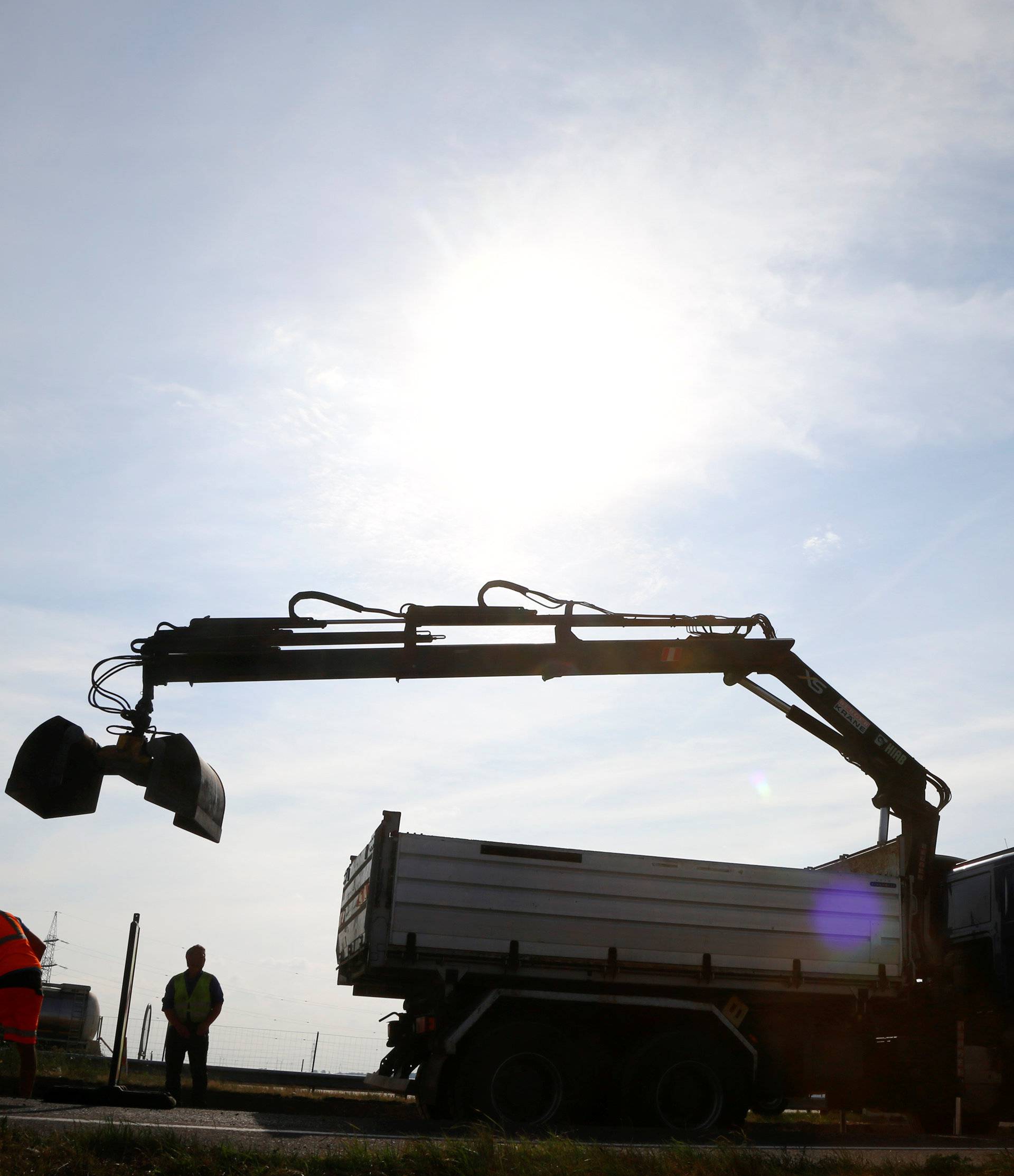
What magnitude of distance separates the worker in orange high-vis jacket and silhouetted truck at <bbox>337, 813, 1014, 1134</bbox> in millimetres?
2497

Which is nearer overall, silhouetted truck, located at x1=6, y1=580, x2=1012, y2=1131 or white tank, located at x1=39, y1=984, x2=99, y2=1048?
silhouetted truck, located at x1=6, y1=580, x2=1012, y2=1131

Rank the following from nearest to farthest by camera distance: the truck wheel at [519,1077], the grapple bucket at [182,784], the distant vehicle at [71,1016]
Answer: the grapple bucket at [182,784]
the truck wheel at [519,1077]
the distant vehicle at [71,1016]

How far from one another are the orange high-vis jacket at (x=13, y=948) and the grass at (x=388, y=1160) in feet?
8.70

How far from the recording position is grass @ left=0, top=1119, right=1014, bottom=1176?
5.73m

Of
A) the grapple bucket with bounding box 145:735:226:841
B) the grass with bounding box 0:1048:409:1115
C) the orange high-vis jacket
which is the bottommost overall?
the grass with bounding box 0:1048:409:1115

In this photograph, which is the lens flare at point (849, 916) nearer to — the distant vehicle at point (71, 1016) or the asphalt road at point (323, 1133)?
the asphalt road at point (323, 1133)

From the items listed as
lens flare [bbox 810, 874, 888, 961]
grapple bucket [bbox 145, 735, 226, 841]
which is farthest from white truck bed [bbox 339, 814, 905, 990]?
grapple bucket [bbox 145, 735, 226, 841]

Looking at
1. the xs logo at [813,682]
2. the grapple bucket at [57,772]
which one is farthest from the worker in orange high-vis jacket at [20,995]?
the xs logo at [813,682]

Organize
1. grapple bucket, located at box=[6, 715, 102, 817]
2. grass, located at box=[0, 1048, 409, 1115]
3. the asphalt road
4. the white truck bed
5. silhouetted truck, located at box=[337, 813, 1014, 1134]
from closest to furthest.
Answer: the asphalt road < grapple bucket, located at box=[6, 715, 102, 817] < silhouetted truck, located at box=[337, 813, 1014, 1134] < the white truck bed < grass, located at box=[0, 1048, 409, 1115]

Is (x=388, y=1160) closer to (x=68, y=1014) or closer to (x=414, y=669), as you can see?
(x=414, y=669)

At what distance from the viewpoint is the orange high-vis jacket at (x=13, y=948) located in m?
8.55

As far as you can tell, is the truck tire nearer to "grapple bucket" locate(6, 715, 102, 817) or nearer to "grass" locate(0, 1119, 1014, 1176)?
"grass" locate(0, 1119, 1014, 1176)

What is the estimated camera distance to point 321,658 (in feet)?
33.3

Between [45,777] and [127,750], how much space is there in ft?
2.10
